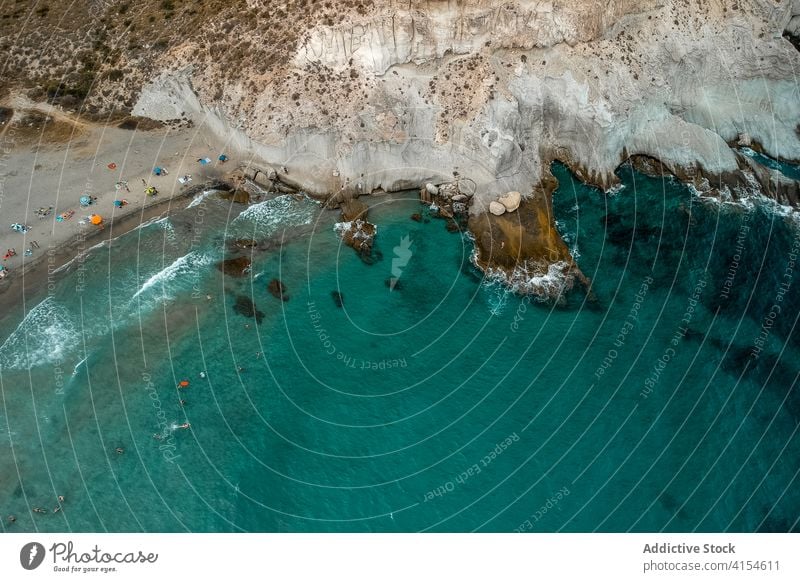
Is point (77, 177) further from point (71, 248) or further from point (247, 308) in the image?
point (247, 308)

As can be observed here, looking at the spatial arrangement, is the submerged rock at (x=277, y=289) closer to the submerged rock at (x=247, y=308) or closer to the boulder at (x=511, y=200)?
the submerged rock at (x=247, y=308)

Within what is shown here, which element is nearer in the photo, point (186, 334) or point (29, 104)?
point (186, 334)

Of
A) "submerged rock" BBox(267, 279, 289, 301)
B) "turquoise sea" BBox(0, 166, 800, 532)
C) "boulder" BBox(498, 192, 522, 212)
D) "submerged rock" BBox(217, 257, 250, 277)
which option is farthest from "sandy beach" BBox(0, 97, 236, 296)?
A: "boulder" BBox(498, 192, 522, 212)

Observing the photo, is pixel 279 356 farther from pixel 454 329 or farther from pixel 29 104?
pixel 29 104

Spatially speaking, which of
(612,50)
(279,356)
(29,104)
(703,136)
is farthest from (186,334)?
(703,136)

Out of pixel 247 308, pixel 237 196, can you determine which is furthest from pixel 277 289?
pixel 237 196
